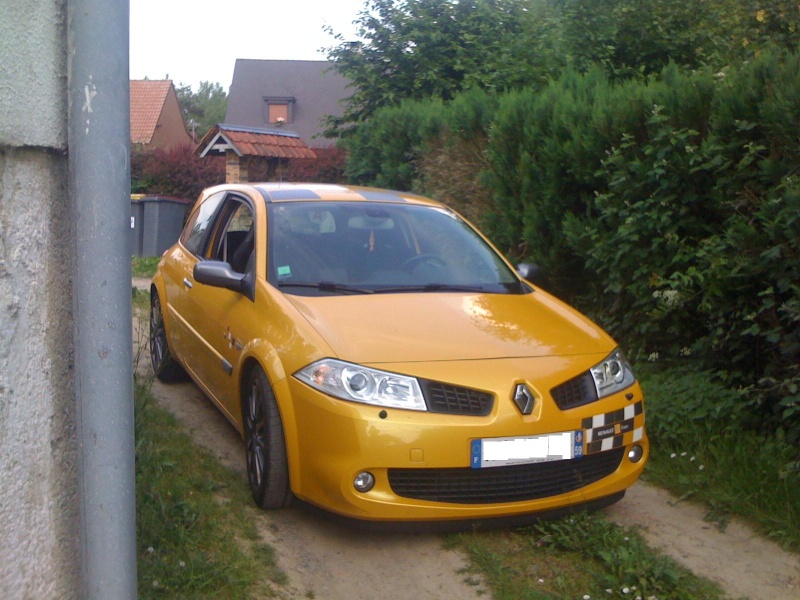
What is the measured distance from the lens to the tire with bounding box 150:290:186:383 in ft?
22.9

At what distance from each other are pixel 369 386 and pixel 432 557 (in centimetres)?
84

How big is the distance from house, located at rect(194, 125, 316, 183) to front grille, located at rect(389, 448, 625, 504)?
14.6m

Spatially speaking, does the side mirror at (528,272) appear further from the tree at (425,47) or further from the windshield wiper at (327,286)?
the tree at (425,47)

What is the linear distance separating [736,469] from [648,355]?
1.62 m

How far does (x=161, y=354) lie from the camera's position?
718 cm

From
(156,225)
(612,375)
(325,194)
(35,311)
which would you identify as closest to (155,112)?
(156,225)

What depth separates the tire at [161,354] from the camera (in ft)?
22.9

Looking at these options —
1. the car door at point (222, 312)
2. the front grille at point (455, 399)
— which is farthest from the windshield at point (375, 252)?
the front grille at point (455, 399)

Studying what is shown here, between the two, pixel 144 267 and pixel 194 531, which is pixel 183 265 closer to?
pixel 194 531

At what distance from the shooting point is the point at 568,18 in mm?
13188

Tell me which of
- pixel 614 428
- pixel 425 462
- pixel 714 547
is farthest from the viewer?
pixel 714 547

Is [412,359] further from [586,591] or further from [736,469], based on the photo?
[736,469]

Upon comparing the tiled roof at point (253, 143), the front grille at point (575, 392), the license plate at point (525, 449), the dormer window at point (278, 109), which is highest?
the dormer window at point (278, 109)

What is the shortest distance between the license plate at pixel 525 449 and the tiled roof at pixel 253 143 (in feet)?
48.4
